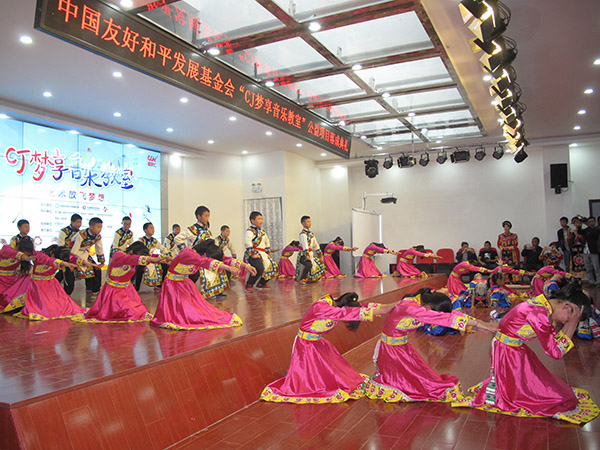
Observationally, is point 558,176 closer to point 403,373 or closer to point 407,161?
point 407,161

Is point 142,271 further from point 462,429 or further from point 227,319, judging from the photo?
point 462,429

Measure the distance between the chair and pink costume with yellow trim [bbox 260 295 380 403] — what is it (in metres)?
8.57

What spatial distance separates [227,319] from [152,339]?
0.76 meters

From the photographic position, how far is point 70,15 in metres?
3.44

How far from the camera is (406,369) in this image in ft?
10.6

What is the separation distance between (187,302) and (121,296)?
98cm

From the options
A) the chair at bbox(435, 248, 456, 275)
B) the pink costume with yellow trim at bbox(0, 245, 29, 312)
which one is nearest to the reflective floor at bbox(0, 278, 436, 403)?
the pink costume with yellow trim at bbox(0, 245, 29, 312)

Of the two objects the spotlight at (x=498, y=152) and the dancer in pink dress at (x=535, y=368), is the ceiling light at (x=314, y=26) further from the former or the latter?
the spotlight at (x=498, y=152)

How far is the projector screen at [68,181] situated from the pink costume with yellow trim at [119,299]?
12.4ft

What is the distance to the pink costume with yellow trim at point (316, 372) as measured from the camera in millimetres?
3217

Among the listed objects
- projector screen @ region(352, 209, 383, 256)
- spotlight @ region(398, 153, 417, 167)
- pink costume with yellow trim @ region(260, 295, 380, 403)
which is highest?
spotlight @ region(398, 153, 417, 167)

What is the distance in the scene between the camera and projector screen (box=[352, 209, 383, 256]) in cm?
1155

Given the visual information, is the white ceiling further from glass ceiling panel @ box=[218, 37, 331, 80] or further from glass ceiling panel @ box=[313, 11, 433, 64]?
glass ceiling panel @ box=[218, 37, 331, 80]

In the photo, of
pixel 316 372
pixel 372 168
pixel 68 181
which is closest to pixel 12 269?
pixel 68 181
